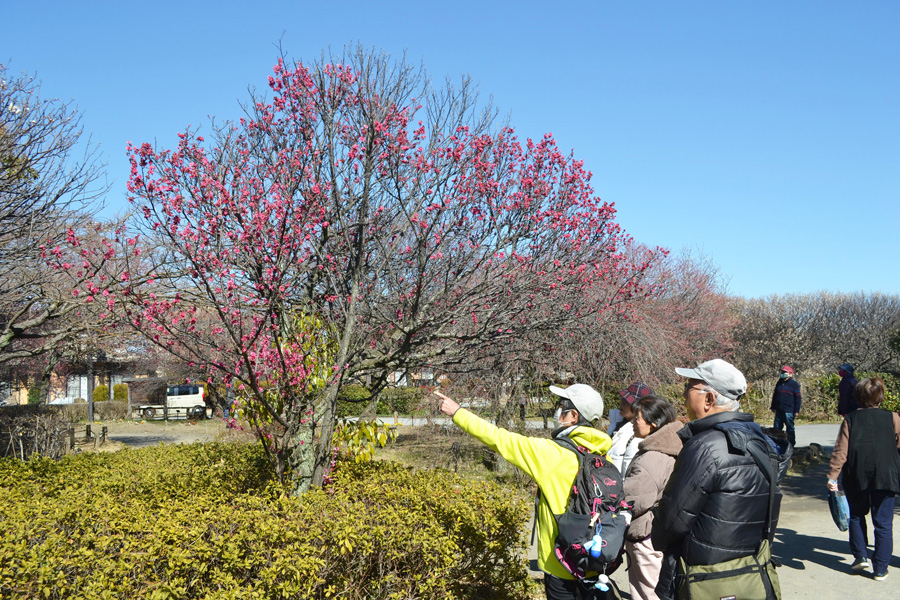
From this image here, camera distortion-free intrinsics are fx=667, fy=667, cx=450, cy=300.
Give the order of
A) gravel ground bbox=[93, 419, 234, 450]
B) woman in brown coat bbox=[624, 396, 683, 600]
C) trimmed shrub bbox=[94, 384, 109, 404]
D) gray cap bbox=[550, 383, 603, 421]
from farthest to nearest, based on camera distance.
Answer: trimmed shrub bbox=[94, 384, 109, 404], gravel ground bbox=[93, 419, 234, 450], woman in brown coat bbox=[624, 396, 683, 600], gray cap bbox=[550, 383, 603, 421]

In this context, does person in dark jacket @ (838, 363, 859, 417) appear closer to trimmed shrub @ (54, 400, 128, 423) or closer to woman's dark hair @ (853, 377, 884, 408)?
woman's dark hair @ (853, 377, 884, 408)

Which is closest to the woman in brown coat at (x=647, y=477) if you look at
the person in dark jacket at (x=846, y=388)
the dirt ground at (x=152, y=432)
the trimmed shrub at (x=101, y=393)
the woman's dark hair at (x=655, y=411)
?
the woman's dark hair at (x=655, y=411)

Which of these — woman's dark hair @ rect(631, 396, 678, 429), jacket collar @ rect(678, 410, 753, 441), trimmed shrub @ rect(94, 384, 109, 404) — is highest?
jacket collar @ rect(678, 410, 753, 441)

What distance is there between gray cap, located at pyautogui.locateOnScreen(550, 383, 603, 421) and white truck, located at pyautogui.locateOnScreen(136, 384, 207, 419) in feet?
89.1

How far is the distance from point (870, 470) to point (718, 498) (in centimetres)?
397

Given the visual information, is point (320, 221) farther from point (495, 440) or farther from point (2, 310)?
point (2, 310)

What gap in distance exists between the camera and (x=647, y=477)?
13.2 ft

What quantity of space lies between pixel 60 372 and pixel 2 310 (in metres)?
22.8

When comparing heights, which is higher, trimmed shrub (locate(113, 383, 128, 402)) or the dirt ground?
trimmed shrub (locate(113, 383, 128, 402))

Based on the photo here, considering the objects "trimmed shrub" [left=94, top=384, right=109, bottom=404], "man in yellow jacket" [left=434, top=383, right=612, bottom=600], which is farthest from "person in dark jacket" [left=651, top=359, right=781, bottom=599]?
"trimmed shrub" [left=94, top=384, right=109, bottom=404]

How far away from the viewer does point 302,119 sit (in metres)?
5.73

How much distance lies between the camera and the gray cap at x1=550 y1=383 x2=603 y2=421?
3373 millimetres

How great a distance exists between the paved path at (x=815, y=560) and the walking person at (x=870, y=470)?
0.23 meters

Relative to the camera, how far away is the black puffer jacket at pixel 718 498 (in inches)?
108
